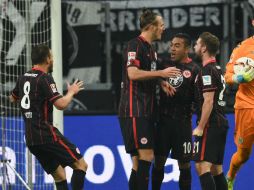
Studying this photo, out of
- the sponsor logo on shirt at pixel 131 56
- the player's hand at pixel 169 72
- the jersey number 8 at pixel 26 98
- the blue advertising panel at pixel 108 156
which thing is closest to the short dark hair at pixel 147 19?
the sponsor logo on shirt at pixel 131 56

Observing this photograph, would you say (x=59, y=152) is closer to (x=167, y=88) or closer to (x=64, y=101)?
(x=64, y=101)

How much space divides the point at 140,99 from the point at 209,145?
0.87 metres

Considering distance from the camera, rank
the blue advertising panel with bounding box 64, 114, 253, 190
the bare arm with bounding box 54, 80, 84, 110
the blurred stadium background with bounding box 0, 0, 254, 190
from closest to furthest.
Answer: the bare arm with bounding box 54, 80, 84, 110 → the blurred stadium background with bounding box 0, 0, 254, 190 → the blue advertising panel with bounding box 64, 114, 253, 190

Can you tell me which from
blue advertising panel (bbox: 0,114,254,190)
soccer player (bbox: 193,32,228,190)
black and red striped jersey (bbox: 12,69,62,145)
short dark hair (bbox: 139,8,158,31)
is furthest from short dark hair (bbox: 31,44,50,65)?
blue advertising panel (bbox: 0,114,254,190)

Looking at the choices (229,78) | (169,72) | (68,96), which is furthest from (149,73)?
(229,78)

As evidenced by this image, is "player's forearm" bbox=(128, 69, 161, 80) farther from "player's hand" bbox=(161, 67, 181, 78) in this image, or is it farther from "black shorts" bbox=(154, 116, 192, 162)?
"black shorts" bbox=(154, 116, 192, 162)

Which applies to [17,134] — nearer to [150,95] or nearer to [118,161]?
[118,161]

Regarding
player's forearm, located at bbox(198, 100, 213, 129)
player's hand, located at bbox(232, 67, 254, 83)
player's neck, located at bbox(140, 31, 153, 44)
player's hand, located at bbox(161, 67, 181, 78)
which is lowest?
player's forearm, located at bbox(198, 100, 213, 129)

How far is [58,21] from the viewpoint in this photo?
36.3 ft

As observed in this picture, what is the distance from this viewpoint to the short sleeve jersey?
32.2 feet

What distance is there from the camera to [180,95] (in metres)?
9.99

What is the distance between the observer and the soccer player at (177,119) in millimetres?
9969

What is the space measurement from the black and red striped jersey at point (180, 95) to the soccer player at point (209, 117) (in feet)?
1.12

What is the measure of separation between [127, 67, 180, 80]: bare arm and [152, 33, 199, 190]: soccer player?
0.67 metres
